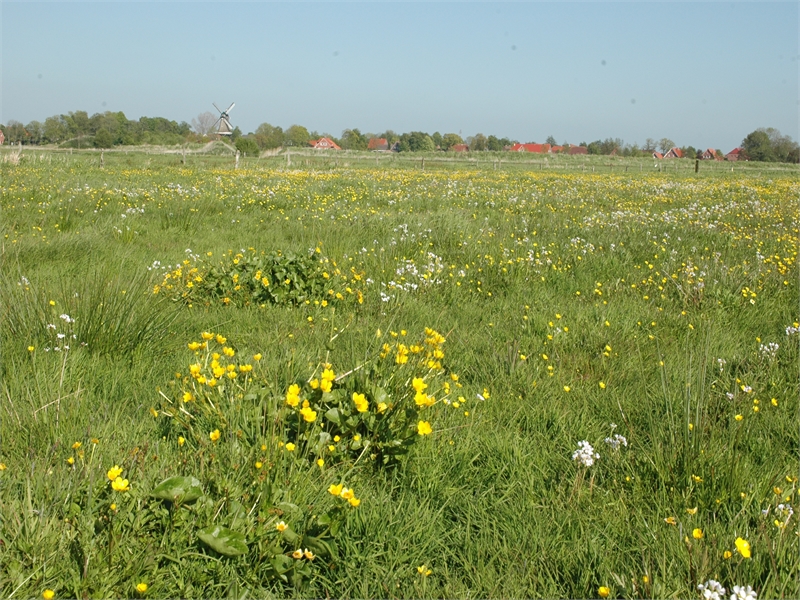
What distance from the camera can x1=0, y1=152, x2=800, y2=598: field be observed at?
191cm

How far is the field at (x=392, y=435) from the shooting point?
1.91 meters

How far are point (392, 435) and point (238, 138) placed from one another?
2041 inches

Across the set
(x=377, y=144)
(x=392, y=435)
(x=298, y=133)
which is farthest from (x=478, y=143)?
(x=392, y=435)

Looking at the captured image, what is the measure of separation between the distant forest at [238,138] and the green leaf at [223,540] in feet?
150

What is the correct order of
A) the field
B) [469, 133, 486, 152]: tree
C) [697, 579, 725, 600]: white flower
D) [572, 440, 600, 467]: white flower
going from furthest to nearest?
[469, 133, 486, 152]: tree → [572, 440, 600, 467]: white flower → the field → [697, 579, 725, 600]: white flower

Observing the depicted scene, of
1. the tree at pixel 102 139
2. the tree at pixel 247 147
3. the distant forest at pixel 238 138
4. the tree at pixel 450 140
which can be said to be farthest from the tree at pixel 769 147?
the tree at pixel 102 139

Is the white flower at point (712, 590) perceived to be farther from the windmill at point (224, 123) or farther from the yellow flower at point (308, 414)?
the windmill at point (224, 123)

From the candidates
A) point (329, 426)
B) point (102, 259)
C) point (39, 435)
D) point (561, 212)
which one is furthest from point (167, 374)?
point (561, 212)

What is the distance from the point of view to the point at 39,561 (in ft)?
5.77

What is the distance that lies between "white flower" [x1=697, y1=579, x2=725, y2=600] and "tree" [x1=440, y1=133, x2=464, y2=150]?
360ft

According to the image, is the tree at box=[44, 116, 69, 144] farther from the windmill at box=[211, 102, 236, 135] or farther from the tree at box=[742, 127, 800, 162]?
the tree at box=[742, 127, 800, 162]

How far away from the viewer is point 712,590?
1755 millimetres

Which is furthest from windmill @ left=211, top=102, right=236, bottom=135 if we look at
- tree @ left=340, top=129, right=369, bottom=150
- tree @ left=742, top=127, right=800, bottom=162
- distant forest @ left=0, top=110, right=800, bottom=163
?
tree @ left=742, top=127, right=800, bottom=162

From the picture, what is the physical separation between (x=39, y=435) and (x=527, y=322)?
10.6 feet
